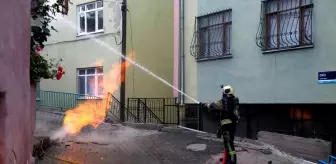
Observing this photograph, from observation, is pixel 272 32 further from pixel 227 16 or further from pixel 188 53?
pixel 188 53

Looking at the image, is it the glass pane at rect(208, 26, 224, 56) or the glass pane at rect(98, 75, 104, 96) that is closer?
the glass pane at rect(208, 26, 224, 56)

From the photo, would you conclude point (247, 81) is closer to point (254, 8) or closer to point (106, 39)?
point (254, 8)

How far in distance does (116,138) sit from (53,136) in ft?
5.98

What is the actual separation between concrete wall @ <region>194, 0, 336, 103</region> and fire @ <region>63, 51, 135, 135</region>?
4.46m

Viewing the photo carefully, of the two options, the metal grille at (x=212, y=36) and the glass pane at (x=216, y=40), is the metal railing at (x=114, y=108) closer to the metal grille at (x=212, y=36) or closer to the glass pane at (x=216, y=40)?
the metal grille at (x=212, y=36)

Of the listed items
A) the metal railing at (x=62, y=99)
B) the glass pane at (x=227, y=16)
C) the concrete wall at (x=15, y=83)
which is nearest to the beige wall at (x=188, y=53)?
the glass pane at (x=227, y=16)

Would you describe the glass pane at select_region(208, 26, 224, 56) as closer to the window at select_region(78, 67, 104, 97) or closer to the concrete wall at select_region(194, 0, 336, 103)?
the concrete wall at select_region(194, 0, 336, 103)

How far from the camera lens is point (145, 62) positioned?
61.0 ft

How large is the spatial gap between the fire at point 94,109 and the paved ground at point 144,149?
160 centimetres

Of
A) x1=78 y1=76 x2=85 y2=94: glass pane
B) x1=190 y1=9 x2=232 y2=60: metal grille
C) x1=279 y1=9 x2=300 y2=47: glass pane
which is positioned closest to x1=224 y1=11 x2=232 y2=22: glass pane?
x1=190 y1=9 x2=232 y2=60: metal grille

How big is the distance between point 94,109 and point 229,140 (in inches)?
383

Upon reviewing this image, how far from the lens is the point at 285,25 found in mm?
10695

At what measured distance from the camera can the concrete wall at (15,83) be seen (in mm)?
5996

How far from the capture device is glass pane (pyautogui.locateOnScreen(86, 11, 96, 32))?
19234mm
